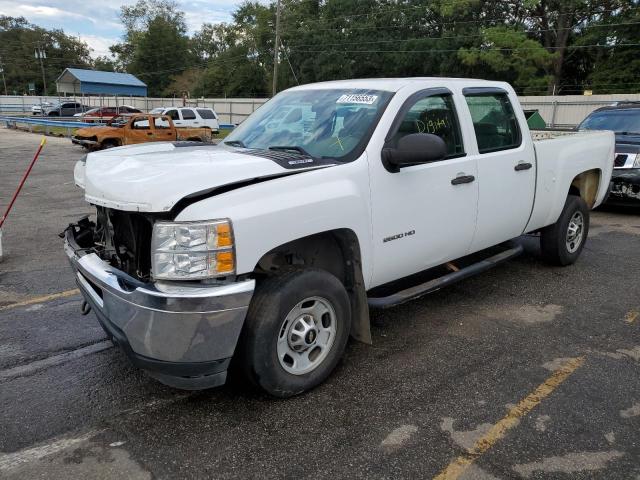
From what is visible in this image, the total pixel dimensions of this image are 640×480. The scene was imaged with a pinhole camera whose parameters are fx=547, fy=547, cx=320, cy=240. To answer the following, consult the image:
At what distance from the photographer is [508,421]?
3.17 m

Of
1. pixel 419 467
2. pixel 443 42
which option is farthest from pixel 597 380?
pixel 443 42

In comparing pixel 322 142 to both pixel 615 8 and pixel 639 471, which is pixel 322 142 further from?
pixel 615 8

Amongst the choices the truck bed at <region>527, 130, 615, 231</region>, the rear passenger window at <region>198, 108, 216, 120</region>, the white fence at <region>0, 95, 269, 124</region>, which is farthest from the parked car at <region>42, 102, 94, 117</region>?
the truck bed at <region>527, 130, 615, 231</region>

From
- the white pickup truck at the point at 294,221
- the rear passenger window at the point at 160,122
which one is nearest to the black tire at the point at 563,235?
the white pickup truck at the point at 294,221

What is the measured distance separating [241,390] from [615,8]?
168ft

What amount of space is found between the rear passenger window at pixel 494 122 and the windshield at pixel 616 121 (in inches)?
245

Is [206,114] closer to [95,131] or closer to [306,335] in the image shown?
[95,131]

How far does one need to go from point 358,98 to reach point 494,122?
1.50 metres

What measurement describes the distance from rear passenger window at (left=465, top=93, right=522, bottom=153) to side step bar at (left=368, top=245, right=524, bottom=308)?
1.00 m

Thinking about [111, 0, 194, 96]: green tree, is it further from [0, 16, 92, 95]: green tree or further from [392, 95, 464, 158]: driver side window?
[392, 95, 464, 158]: driver side window

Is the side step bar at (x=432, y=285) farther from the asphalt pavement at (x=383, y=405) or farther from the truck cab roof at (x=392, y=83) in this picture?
the truck cab roof at (x=392, y=83)

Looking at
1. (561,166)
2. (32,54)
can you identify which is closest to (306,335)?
(561,166)

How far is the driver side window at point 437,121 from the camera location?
397 centimetres

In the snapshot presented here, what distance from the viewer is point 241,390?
3482 mm
